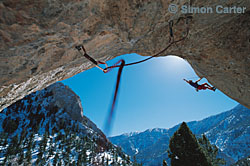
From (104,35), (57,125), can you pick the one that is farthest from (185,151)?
(57,125)

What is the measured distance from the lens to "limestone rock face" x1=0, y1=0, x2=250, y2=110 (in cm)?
227

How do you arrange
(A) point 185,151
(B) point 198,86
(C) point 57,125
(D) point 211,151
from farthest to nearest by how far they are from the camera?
(C) point 57,125 < (D) point 211,151 < (A) point 185,151 < (B) point 198,86

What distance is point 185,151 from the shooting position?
15414 millimetres

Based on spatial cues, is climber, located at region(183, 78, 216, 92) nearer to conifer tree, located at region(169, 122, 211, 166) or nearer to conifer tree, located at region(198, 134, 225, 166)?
conifer tree, located at region(169, 122, 211, 166)

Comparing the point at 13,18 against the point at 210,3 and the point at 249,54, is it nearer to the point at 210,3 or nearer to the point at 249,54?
the point at 210,3

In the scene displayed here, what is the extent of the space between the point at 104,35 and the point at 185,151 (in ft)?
54.1

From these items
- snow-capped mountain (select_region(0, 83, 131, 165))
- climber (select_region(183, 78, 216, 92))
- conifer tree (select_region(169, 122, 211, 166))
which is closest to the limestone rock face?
climber (select_region(183, 78, 216, 92))

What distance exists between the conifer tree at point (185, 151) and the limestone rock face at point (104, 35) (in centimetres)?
1201

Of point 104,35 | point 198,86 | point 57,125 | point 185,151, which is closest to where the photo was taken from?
point 104,35

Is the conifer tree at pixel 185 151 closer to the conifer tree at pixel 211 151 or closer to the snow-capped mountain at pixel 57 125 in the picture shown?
the conifer tree at pixel 211 151

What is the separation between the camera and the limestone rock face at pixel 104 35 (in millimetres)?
2268

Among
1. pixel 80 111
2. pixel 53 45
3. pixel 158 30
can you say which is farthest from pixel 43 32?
pixel 80 111

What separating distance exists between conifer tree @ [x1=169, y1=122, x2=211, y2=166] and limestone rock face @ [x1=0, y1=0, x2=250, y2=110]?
12.0 metres

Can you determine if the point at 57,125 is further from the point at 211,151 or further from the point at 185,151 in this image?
the point at 185,151
